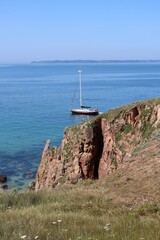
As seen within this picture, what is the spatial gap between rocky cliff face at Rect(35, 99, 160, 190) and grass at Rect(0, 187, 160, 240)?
17252 mm

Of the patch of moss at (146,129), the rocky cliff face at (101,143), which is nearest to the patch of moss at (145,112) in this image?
the rocky cliff face at (101,143)

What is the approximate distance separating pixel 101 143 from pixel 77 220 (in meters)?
24.5

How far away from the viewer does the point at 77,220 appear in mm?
9695

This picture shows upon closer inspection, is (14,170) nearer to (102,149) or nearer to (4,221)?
(102,149)

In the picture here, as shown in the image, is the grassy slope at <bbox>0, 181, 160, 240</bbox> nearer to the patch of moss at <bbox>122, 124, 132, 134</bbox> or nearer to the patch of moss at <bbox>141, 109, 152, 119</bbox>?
the patch of moss at <bbox>141, 109, 152, 119</bbox>

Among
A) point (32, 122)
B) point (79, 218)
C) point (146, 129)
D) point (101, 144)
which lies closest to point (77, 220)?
point (79, 218)

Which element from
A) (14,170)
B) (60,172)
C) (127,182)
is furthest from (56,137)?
(127,182)

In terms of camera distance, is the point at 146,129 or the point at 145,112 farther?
the point at 145,112

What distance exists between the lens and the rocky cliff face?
1227 inches

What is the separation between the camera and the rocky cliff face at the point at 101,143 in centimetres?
3116

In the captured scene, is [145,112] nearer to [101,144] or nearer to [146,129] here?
[146,129]

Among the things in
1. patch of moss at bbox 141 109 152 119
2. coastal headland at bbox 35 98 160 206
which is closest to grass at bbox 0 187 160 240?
coastal headland at bbox 35 98 160 206

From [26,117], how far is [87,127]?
4411 cm

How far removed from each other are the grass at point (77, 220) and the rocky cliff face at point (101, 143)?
56.6 ft
